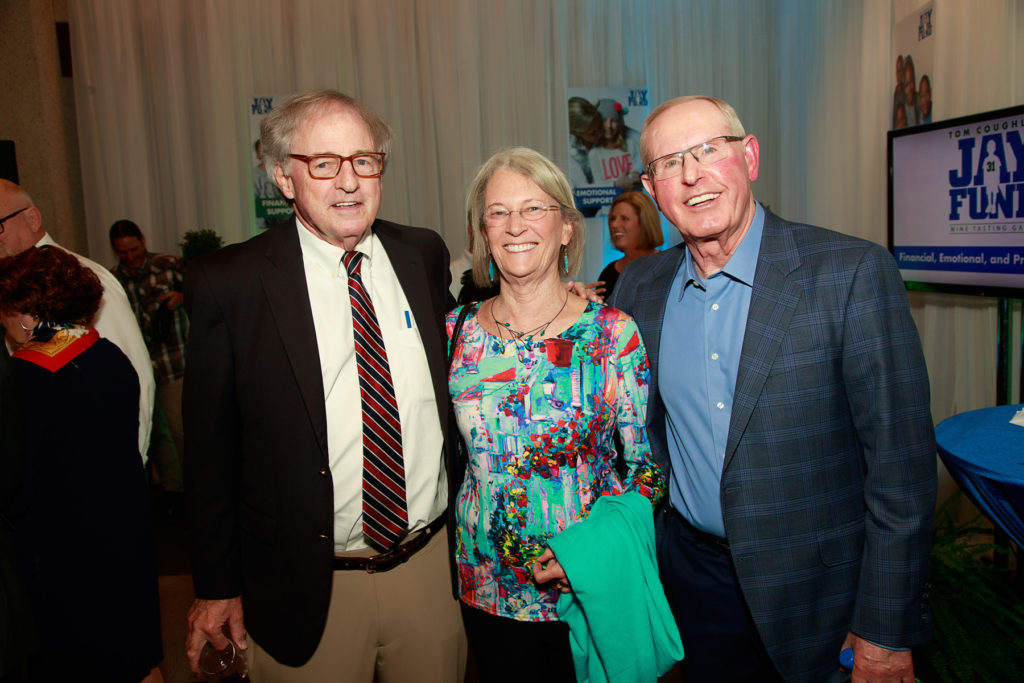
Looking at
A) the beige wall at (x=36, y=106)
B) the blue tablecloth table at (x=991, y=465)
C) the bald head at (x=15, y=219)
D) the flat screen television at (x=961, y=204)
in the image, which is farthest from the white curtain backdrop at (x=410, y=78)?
the blue tablecloth table at (x=991, y=465)

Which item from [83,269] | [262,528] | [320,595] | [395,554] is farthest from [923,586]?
[83,269]

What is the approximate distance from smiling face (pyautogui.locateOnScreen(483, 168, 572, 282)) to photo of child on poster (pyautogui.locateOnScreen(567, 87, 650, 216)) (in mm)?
4812

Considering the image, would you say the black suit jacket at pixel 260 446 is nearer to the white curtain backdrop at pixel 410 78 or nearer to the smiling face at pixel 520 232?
the smiling face at pixel 520 232

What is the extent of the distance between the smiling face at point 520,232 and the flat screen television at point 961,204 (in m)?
2.57

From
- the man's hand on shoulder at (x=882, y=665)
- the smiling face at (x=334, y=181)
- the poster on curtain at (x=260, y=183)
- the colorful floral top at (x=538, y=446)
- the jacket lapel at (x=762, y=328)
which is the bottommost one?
the man's hand on shoulder at (x=882, y=665)

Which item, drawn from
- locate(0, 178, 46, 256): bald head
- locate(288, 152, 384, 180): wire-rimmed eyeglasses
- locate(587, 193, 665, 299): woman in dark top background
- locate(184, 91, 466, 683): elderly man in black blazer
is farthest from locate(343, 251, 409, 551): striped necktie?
locate(587, 193, 665, 299): woman in dark top background

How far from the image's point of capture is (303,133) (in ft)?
5.35

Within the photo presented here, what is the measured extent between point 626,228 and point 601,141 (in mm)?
2072

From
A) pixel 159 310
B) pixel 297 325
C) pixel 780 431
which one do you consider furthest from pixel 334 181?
pixel 159 310

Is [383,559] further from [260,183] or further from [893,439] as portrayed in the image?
[260,183]

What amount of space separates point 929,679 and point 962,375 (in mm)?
1850

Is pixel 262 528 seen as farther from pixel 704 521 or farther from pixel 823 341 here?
pixel 823 341

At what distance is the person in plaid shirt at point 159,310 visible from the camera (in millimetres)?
4945

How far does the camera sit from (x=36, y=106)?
17.8 feet
